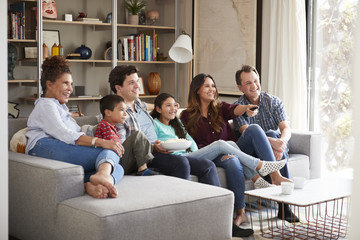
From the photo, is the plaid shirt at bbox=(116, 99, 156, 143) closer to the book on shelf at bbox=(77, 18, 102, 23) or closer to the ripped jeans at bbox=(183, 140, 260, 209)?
the ripped jeans at bbox=(183, 140, 260, 209)

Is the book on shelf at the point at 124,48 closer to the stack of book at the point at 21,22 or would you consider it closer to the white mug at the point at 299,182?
the stack of book at the point at 21,22

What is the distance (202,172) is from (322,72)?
7.27ft

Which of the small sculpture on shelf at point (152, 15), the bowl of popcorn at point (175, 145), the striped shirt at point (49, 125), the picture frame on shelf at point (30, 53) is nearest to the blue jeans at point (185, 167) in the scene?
the bowl of popcorn at point (175, 145)

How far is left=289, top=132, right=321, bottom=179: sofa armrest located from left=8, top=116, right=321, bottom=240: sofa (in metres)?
1.50

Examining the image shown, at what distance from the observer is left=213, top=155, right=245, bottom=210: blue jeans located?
11.5 feet

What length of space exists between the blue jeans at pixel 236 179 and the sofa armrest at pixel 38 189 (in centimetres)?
116

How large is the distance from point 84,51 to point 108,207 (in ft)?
11.2

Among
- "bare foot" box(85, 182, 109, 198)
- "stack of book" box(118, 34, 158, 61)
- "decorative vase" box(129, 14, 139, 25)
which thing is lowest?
"bare foot" box(85, 182, 109, 198)

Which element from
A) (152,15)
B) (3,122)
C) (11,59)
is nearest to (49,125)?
(3,122)

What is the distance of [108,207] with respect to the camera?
2498 mm

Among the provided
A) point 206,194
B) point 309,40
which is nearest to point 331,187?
point 206,194

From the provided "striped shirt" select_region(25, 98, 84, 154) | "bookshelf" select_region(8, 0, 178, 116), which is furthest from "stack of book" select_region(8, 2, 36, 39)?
"striped shirt" select_region(25, 98, 84, 154)

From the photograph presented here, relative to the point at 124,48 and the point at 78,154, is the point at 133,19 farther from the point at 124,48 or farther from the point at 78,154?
the point at 78,154

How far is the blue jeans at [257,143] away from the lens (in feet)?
12.1
